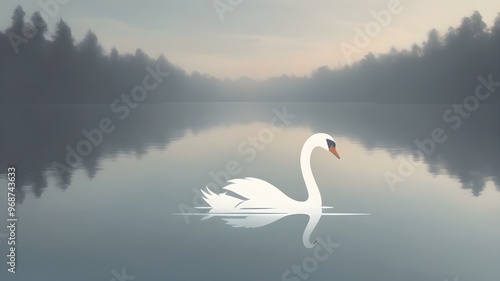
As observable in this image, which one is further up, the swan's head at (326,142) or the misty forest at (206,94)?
the misty forest at (206,94)

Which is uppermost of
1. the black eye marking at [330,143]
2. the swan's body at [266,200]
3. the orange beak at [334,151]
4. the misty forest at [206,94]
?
the misty forest at [206,94]

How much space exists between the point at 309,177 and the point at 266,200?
0.90 ft

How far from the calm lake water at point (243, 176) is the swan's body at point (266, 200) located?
0.04m

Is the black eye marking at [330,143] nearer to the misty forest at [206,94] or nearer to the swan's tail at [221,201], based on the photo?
the misty forest at [206,94]

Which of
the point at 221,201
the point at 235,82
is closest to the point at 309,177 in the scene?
the point at 221,201

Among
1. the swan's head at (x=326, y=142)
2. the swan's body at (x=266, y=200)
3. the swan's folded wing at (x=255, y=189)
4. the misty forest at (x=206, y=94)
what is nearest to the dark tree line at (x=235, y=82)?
the misty forest at (x=206, y=94)

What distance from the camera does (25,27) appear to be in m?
2.97

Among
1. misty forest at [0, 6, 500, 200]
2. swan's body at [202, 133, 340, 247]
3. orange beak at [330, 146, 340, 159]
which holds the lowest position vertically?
swan's body at [202, 133, 340, 247]

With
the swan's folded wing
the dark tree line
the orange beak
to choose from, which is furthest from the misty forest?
the swan's folded wing

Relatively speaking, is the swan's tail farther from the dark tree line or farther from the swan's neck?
the dark tree line

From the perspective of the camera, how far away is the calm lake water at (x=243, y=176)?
9.61ft

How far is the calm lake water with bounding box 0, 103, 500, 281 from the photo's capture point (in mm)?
2930

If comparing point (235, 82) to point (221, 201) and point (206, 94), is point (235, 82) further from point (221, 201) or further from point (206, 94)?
point (221, 201)

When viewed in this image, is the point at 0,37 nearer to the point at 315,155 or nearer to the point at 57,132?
the point at 57,132
